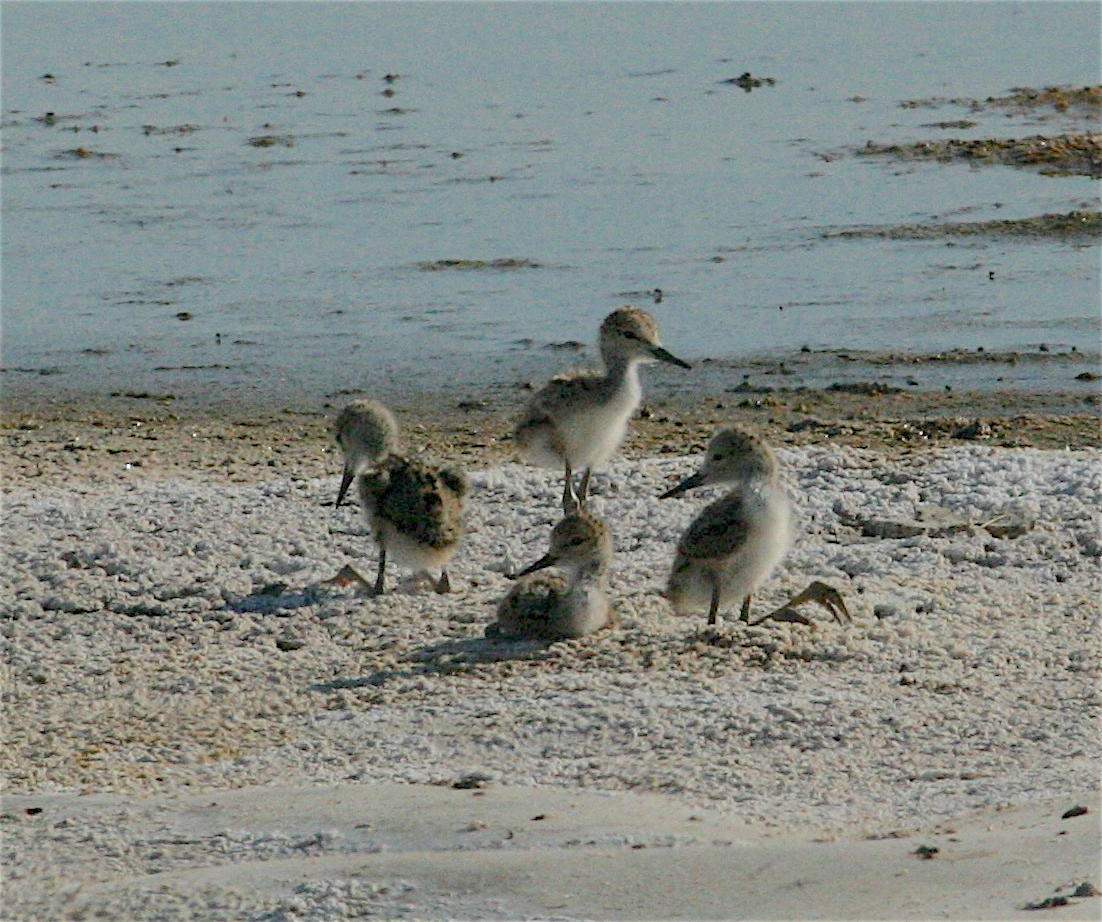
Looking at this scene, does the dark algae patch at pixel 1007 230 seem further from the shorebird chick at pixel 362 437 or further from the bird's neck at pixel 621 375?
the shorebird chick at pixel 362 437

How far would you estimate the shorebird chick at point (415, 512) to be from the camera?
8430mm

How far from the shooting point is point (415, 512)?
8430 millimetres

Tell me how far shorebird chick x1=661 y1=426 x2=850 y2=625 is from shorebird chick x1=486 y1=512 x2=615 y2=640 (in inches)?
12.3

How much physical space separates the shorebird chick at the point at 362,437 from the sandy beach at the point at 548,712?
300mm

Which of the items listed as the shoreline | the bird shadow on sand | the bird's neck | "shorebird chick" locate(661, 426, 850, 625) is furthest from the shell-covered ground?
the shoreline

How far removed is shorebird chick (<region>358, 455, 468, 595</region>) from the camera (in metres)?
8.43

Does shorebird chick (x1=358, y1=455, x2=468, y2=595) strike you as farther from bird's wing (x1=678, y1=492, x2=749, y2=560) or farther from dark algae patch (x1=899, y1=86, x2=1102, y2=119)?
dark algae patch (x1=899, y1=86, x2=1102, y2=119)

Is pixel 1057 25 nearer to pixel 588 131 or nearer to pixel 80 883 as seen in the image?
pixel 588 131

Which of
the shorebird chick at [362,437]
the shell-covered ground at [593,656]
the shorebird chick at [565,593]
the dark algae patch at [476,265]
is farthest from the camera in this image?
the dark algae patch at [476,265]

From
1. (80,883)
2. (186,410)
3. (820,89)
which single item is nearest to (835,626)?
(80,883)

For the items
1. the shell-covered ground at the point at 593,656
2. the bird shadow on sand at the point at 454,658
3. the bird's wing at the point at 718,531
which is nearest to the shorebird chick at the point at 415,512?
the shell-covered ground at the point at 593,656

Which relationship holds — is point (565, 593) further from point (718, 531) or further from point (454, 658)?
point (718, 531)

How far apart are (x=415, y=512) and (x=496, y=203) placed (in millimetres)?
12183

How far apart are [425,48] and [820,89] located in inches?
310
